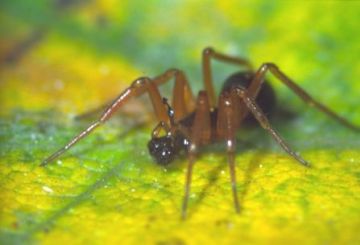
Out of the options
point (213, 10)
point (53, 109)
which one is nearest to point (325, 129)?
point (213, 10)

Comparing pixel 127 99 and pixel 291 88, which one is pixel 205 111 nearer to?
pixel 127 99

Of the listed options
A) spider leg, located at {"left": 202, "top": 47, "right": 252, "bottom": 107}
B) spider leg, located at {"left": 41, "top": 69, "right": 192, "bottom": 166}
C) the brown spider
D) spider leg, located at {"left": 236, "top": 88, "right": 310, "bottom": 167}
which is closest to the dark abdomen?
the brown spider

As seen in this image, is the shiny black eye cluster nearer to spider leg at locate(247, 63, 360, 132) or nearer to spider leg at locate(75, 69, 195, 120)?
spider leg at locate(75, 69, 195, 120)

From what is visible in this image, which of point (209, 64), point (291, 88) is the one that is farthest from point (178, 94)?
point (291, 88)

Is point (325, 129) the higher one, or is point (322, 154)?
point (325, 129)

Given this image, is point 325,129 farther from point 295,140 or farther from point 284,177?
point 284,177

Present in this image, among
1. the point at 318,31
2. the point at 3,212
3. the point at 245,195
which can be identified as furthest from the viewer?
the point at 318,31
